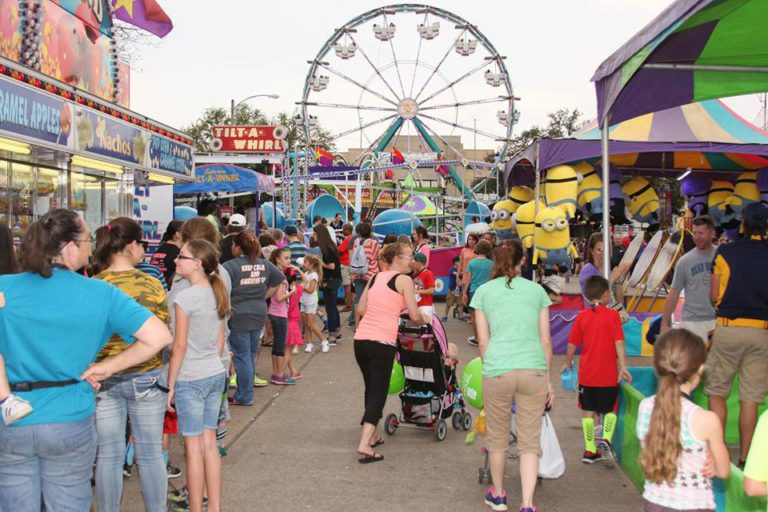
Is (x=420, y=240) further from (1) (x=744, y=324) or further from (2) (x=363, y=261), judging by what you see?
(1) (x=744, y=324)

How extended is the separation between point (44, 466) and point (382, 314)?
3146mm

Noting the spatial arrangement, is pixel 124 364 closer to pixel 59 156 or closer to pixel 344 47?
pixel 59 156

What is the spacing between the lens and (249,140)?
19219mm

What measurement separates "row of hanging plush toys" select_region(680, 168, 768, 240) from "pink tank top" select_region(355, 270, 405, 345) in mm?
9716

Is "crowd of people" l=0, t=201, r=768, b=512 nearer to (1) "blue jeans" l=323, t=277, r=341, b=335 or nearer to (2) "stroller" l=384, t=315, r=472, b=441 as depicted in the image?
(2) "stroller" l=384, t=315, r=472, b=441

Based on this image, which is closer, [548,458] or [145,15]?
[548,458]

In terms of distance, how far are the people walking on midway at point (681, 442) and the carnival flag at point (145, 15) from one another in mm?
9792

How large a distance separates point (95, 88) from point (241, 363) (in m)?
5.28

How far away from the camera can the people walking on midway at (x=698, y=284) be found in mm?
6105

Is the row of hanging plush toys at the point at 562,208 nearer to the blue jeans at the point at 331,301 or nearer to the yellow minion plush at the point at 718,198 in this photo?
the yellow minion plush at the point at 718,198

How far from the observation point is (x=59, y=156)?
730 centimetres

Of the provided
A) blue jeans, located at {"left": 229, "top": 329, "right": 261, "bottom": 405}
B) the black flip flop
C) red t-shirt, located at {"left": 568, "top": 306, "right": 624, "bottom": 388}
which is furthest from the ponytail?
blue jeans, located at {"left": 229, "top": 329, "right": 261, "bottom": 405}

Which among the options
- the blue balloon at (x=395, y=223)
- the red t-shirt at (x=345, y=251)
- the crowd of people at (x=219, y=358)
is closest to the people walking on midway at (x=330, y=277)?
the red t-shirt at (x=345, y=251)

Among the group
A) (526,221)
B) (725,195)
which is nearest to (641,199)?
(725,195)
